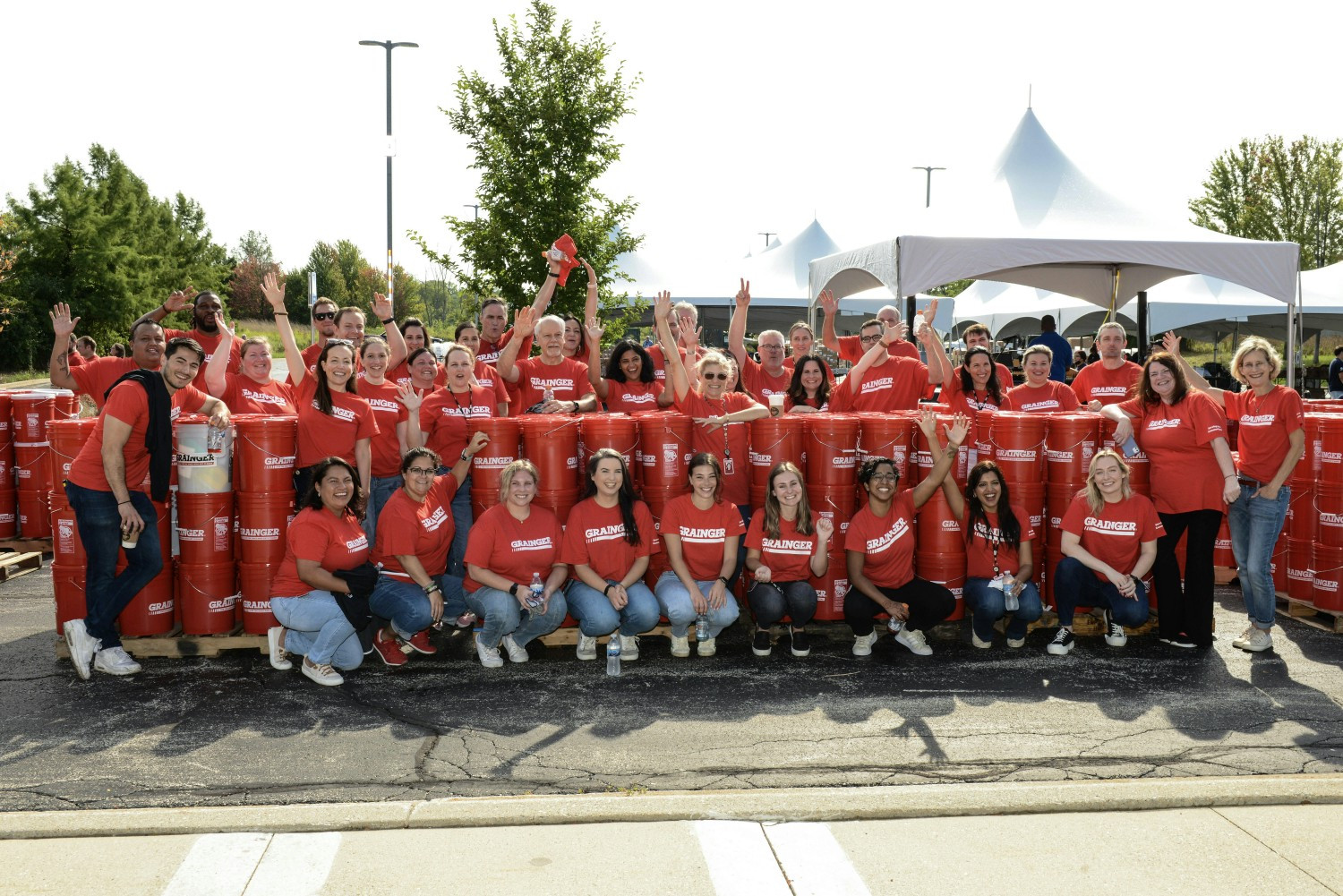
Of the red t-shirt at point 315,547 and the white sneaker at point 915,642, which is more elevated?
the red t-shirt at point 315,547

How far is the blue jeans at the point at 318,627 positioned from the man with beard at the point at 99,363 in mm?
1896

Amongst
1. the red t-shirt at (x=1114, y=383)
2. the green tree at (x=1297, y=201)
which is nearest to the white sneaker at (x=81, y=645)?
the red t-shirt at (x=1114, y=383)

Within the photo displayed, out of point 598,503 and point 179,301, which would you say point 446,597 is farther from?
point 179,301

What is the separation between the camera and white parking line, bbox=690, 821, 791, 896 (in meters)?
3.83

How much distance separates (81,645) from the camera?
249 inches

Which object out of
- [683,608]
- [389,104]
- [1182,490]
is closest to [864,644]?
[683,608]

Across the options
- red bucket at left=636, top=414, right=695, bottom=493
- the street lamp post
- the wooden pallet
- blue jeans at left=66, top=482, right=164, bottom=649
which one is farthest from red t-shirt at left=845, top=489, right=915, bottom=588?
the street lamp post

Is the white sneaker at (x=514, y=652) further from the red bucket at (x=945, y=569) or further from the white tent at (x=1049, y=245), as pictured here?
the white tent at (x=1049, y=245)

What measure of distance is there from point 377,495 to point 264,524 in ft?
2.59

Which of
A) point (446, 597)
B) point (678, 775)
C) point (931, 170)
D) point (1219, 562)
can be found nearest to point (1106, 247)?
point (1219, 562)

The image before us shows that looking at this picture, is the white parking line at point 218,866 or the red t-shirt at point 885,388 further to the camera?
the red t-shirt at point 885,388

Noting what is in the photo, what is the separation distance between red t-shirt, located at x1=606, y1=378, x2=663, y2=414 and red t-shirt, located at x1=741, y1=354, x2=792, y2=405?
967mm

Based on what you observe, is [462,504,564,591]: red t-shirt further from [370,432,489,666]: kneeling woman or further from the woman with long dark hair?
the woman with long dark hair

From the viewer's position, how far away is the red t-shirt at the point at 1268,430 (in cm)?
684
